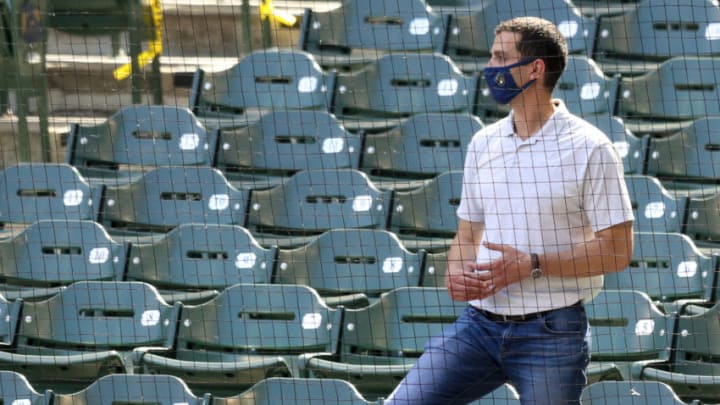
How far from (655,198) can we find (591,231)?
2.20 m

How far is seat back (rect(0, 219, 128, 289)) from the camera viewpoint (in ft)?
19.0

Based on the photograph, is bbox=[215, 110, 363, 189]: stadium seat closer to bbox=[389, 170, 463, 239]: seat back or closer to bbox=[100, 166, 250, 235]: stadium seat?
bbox=[100, 166, 250, 235]: stadium seat

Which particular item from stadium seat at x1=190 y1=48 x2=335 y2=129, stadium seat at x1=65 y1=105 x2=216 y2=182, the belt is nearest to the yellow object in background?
stadium seat at x1=190 y1=48 x2=335 y2=129

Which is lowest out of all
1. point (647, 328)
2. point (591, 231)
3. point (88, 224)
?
point (647, 328)

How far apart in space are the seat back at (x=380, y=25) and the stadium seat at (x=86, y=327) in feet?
→ 8.22

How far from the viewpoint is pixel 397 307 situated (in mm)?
5117

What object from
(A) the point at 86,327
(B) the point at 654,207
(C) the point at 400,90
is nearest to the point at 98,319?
(A) the point at 86,327

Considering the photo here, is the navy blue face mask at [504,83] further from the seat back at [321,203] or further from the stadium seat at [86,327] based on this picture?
the seat back at [321,203]

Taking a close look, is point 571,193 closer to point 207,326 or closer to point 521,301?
point 521,301

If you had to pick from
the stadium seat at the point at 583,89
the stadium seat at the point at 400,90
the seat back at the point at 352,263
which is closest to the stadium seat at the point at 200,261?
the seat back at the point at 352,263

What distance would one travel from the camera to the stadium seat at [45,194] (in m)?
6.21

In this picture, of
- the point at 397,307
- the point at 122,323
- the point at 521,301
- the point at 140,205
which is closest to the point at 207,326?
the point at 122,323

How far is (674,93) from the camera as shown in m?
6.66

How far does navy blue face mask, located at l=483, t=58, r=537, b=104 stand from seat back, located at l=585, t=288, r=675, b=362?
1.41 m
